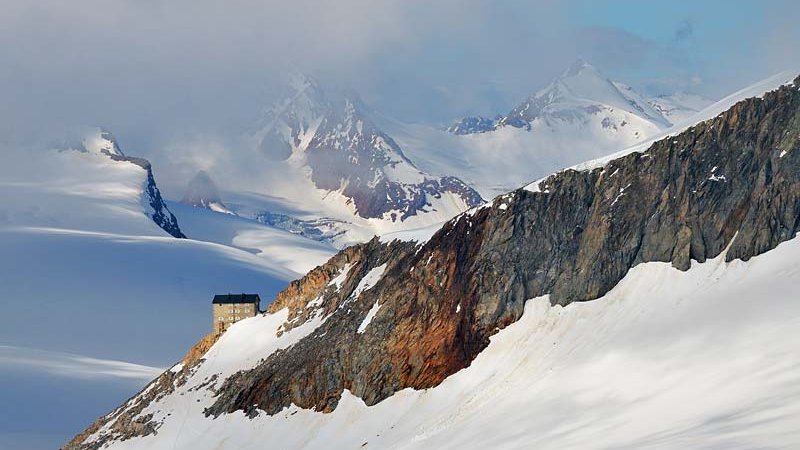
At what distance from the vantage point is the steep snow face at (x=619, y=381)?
11038cm

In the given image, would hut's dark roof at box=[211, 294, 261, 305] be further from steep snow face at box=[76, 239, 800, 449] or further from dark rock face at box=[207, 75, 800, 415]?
steep snow face at box=[76, 239, 800, 449]

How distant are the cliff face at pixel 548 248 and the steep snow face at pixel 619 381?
1999 mm

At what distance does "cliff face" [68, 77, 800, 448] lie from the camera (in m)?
139

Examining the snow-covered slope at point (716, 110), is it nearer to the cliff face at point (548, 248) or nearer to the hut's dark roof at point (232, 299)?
the cliff face at point (548, 248)

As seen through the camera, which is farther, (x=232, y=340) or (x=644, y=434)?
(x=232, y=340)

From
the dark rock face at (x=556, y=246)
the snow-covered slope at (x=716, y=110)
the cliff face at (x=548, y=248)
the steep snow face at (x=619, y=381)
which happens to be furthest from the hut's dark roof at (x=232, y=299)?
the snow-covered slope at (x=716, y=110)

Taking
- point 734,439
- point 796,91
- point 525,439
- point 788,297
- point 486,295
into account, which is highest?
point 796,91

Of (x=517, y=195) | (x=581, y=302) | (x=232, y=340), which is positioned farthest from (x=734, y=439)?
(x=232, y=340)

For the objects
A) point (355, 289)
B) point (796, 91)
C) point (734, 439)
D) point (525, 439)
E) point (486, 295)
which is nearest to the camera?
point (734, 439)

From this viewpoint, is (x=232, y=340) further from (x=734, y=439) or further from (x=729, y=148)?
(x=734, y=439)

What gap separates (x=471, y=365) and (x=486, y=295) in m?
7.95

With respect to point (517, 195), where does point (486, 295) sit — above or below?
below

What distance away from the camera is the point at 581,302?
142875mm

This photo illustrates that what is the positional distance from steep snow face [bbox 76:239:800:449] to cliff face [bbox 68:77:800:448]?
1999 millimetres
